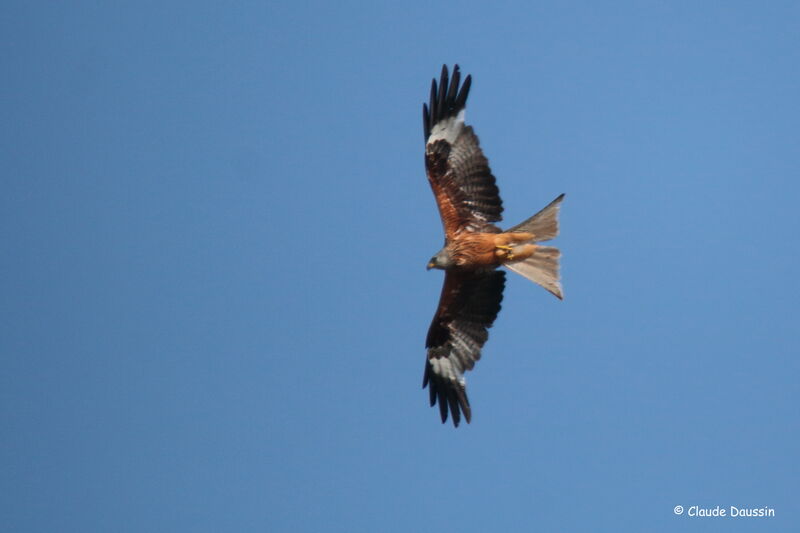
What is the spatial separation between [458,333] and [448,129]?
196cm

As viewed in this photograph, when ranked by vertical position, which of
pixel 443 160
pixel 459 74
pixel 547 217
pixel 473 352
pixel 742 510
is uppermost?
pixel 459 74

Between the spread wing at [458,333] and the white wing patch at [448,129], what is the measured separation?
129 cm

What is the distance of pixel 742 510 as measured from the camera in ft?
31.8

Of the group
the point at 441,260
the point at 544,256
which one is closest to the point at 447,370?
the point at 441,260

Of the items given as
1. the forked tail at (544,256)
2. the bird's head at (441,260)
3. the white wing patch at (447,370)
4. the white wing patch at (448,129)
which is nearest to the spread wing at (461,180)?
the white wing patch at (448,129)

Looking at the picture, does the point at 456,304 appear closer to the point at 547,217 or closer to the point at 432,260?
the point at 432,260

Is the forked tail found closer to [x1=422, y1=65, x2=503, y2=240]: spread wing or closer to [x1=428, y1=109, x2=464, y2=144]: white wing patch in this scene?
[x1=422, y1=65, x2=503, y2=240]: spread wing

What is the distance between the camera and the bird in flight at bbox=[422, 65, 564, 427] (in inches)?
343

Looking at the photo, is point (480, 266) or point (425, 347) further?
point (425, 347)

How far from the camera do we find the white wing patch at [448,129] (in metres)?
8.95

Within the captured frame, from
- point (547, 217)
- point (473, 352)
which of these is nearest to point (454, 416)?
point (473, 352)

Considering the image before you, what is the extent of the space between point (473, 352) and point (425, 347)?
517 mm

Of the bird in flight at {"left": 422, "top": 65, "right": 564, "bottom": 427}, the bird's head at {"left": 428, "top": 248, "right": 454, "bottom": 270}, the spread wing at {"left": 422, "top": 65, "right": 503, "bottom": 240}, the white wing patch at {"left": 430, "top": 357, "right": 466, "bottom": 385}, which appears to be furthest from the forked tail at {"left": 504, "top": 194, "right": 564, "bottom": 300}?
the white wing patch at {"left": 430, "top": 357, "right": 466, "bottom": 385}

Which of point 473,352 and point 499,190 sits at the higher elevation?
point 499,190
